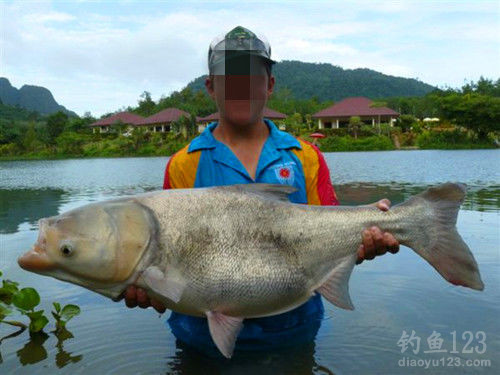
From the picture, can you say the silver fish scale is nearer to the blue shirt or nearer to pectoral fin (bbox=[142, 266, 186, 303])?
pectoral fin (bbox=[142, 266, 186, 303])

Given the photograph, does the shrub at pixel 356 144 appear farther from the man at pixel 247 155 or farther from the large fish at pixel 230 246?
the large fish at pixel 230 246

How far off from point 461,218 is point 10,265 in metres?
8.47

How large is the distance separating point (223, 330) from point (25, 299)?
2912 millimetres

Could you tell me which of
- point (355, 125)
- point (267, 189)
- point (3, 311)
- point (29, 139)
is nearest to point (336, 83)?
point (355, 125)

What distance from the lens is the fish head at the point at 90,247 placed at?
2.58 metres

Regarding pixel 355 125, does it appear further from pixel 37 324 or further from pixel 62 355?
pixel 62 355

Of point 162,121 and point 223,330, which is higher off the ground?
point 162,121

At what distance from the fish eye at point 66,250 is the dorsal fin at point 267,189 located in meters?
0.94

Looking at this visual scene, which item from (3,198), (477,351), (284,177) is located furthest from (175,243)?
(3,198)

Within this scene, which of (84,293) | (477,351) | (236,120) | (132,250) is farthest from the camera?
(84,293)

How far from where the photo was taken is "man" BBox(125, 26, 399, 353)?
328cm

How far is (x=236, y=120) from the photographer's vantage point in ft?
11.0

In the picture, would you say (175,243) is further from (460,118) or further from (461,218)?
(460,118)

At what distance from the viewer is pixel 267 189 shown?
3053 mm
